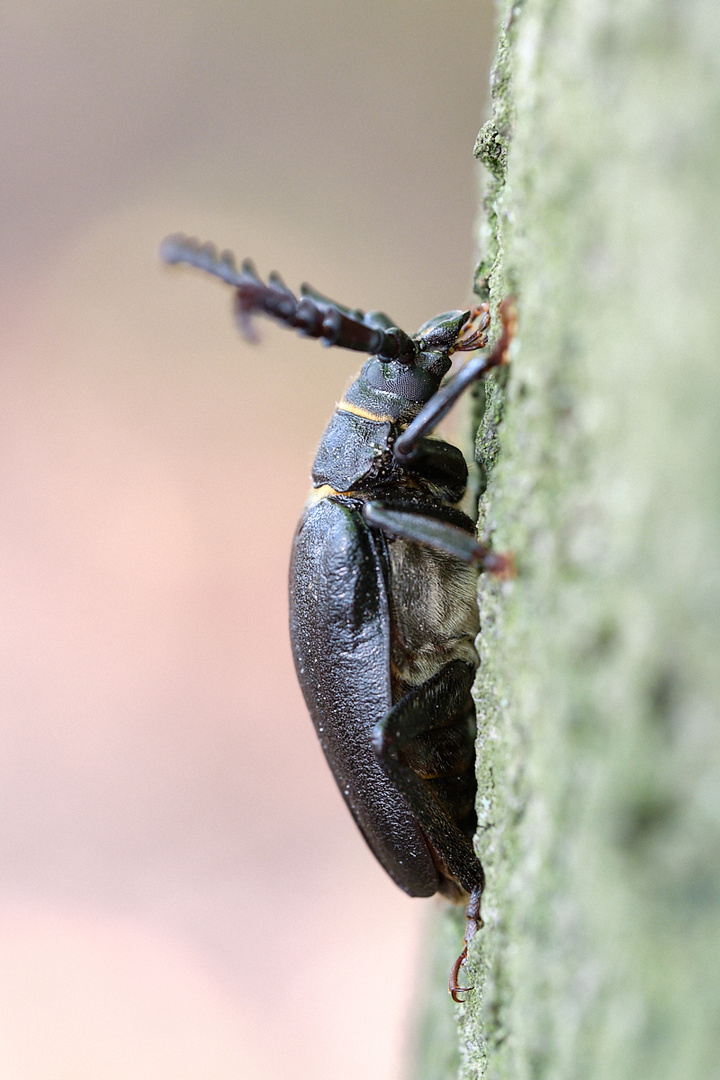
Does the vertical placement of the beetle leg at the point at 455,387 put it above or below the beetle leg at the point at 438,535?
above

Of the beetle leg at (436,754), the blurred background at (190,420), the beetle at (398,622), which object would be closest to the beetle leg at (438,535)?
the beetle at (398,622)

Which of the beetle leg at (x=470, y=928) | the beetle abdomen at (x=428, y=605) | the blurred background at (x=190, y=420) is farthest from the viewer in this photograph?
the blurred background at (x=190, y=420)

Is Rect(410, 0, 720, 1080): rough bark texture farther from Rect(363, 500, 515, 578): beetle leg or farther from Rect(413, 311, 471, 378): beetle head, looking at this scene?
Rect(413, 311, 471, 378): beetle head

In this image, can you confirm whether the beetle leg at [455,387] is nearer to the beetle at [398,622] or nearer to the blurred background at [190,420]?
the beetle at [398,622]

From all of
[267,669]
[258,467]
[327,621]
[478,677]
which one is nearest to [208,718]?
[267,669]

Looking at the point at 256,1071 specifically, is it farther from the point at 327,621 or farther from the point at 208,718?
the point at 327,621
